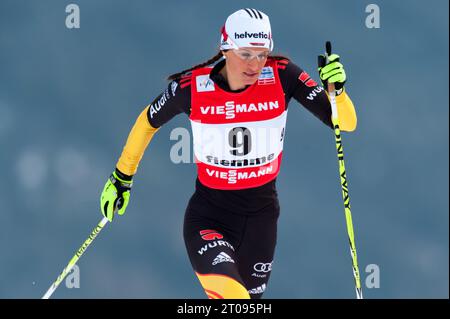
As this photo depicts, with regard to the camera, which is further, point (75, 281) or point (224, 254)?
point (75, 281)

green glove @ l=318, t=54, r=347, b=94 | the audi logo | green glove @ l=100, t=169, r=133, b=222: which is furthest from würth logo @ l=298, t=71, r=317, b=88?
green glove @ l=100, t=169, r=133, b=222

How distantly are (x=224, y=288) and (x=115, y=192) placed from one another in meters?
1.69

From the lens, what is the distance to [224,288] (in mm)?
6199

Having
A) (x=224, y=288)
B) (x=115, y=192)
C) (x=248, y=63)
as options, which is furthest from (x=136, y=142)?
(x=224, y=288)

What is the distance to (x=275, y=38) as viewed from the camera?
12.6 m

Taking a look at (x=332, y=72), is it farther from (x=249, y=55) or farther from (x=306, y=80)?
(x=249, y=55)

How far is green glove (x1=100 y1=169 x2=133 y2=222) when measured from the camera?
297 inches

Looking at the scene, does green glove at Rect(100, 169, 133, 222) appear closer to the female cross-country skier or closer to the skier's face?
the female cross-country skier

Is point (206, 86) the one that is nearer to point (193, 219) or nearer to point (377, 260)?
point (193, 219)

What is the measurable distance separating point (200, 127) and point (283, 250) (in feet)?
18.0

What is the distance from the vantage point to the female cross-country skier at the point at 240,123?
257 inches

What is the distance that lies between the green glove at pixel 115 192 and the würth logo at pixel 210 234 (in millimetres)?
1097
